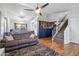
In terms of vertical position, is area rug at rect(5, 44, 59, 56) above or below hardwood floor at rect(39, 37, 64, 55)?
below

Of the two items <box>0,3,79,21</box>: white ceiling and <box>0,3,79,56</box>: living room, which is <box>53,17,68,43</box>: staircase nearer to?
<box>0,3,79,56</box>: living room

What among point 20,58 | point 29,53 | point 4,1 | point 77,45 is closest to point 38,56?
point 29,53

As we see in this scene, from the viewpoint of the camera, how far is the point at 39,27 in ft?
6.70

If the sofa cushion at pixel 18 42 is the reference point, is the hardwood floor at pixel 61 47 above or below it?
below

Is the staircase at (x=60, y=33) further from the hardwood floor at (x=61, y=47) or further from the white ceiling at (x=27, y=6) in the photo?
Result: the white ceiling at (x=27, y=6)

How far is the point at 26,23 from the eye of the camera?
2018mm

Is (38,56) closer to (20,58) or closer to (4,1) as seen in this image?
(20,58)

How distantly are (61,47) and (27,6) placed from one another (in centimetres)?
95

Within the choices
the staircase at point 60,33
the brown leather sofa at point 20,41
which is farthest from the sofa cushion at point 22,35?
the staircase at point 60,33

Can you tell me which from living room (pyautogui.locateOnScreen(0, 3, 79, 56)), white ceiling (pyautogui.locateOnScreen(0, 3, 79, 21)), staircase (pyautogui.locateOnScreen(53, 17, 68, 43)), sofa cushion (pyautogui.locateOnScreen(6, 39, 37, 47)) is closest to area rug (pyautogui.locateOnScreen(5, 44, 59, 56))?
living room (pyautogui.locateOnScreen(0, 3, 79, 56))

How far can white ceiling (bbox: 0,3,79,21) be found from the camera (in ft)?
6.56

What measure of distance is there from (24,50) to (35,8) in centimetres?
78

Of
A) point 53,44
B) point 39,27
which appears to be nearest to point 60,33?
point 53,44

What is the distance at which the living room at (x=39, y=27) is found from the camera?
1986mm
